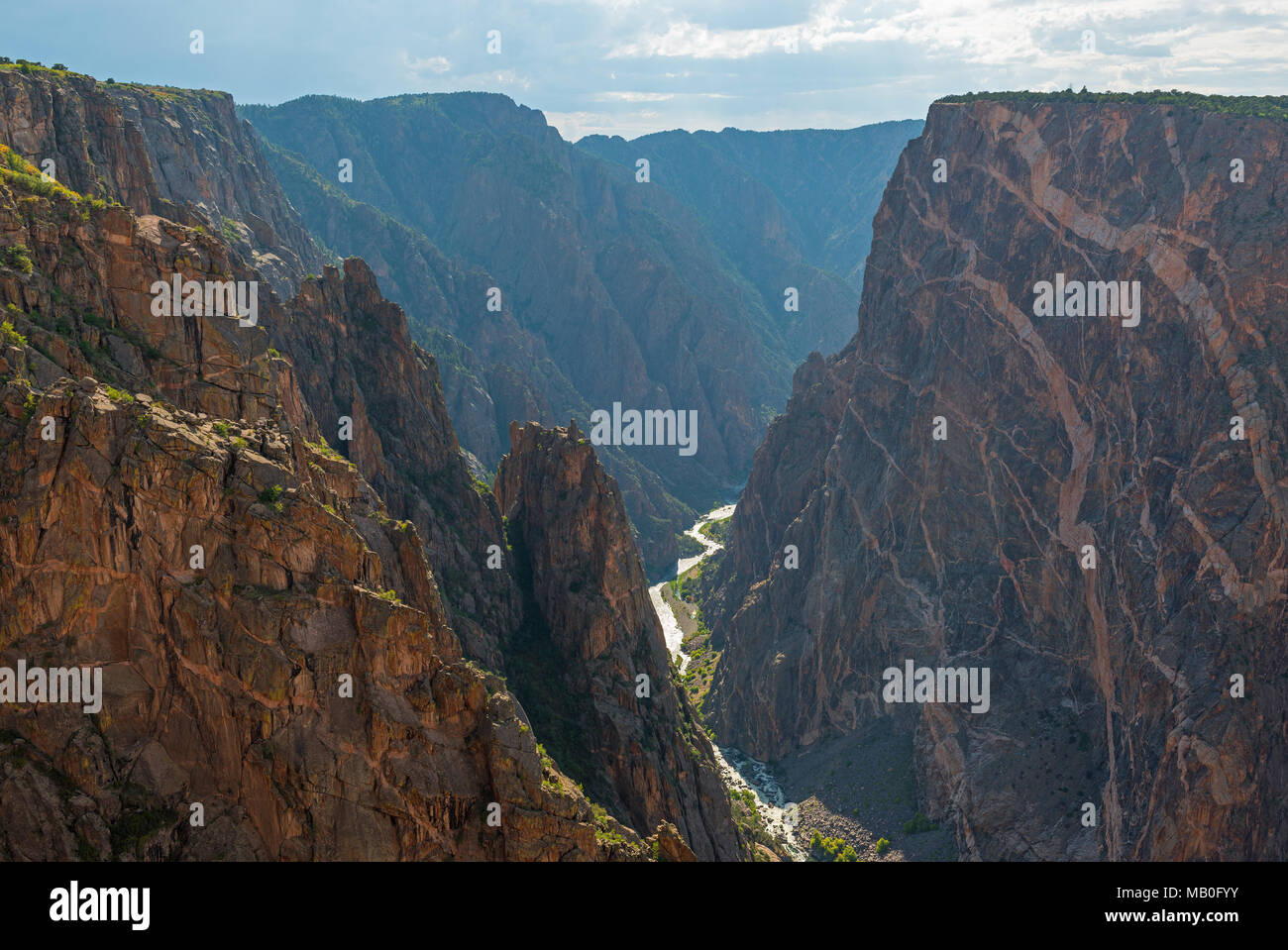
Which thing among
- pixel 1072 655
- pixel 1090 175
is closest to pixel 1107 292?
pixel 1090 175

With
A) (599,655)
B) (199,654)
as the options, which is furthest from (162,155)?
(199,654)

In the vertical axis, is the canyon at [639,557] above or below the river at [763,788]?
above

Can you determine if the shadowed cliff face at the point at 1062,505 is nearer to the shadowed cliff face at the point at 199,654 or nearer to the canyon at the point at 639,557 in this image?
the canyon at the point at 639,557

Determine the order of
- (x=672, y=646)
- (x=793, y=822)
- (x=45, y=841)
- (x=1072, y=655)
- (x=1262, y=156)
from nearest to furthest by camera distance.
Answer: (x=45, y=841), (x=1262, y=156), (x=1072, y=655), (x=793, y=822), (x=672, y=646)

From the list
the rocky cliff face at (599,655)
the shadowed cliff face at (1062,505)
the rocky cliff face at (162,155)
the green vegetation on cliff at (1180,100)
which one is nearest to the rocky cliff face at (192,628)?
the rocky cliff face at (599,655)

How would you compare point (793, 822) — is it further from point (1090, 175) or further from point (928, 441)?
point (1090, 175)

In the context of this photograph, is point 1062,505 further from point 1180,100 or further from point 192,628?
point 192,628

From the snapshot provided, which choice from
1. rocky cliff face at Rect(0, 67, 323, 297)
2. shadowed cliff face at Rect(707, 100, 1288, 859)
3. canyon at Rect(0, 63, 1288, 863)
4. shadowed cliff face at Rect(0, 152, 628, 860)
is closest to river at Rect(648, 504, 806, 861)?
canyon at Rect(0, 63, 1288, 863)
